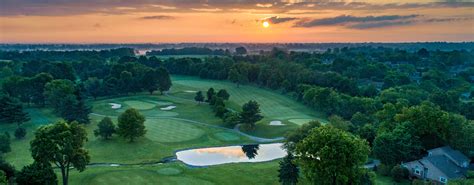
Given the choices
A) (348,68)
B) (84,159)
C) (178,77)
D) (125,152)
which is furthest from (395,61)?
(84,159)

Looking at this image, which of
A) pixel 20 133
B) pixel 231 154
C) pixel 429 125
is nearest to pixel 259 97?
pixel 231 154

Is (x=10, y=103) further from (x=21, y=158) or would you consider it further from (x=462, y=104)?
(x=462, y=104)

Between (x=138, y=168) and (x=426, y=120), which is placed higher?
(x=426, y=120)

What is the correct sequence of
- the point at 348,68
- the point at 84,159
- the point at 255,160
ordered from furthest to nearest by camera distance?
the point at 348,68 → the point at 255,160 → the point at 84,159

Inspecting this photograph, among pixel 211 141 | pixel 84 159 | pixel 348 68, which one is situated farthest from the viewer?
pixel 348 68

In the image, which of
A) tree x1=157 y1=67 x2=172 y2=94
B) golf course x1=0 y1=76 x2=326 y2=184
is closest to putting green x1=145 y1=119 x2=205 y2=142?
golf course x1=0 y1=76 x2=326 y2=184

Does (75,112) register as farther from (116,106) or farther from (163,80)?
(163,80)
